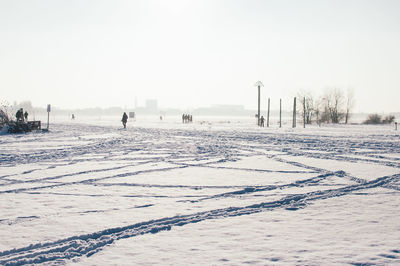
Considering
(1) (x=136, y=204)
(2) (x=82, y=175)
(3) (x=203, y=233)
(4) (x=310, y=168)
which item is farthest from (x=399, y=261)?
(2) (x=82, y=175)

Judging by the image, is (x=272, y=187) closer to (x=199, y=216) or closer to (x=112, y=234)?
(x=199, y=216)

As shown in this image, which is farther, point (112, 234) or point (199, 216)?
point (199, 216)

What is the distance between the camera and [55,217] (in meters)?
4.88

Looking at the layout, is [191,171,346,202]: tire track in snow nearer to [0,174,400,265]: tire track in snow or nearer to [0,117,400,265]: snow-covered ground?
[0,117,400,265]: snow-covered ground

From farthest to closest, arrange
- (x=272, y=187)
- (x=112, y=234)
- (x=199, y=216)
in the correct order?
(x=272, y=187) < (x=199, y=216) < (x=112, y=234)

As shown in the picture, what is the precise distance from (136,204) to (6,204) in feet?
6.91

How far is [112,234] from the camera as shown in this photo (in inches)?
165

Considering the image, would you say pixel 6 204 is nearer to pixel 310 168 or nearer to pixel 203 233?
pixel 203 233

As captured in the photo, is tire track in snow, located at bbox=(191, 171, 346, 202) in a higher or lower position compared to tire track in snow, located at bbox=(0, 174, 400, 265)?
higher

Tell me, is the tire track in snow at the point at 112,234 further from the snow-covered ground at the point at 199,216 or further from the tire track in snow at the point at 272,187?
the tire track in snow at the point at 272,187

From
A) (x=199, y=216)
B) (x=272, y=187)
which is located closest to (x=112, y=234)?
(x=199, y=216)

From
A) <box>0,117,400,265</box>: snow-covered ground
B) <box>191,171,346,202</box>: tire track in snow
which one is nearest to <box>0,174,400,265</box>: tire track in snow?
<box>0,117,400,265</box>: snow-covered ground

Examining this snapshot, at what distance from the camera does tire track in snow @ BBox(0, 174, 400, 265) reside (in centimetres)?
354

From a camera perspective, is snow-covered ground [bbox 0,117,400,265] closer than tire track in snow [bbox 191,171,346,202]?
Yes
